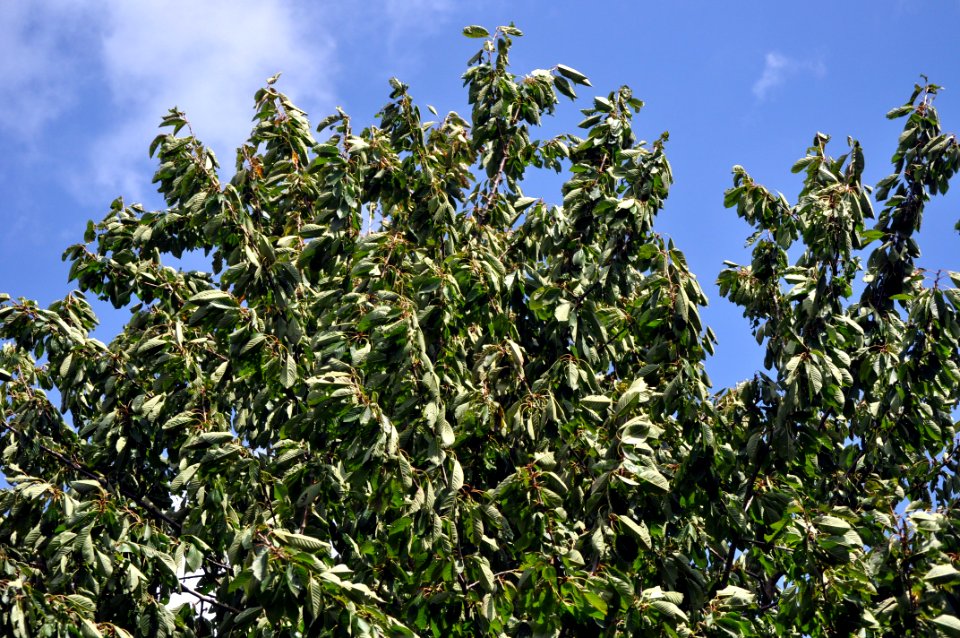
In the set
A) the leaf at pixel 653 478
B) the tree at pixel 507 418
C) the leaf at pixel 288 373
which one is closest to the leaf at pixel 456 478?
the tree at pixel 507 418

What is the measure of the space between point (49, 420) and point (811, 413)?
22.7ft

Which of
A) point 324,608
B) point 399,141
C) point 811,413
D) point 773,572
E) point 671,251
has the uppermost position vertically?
point 399,141

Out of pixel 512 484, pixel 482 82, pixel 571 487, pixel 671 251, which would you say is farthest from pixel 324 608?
pixel 482 82

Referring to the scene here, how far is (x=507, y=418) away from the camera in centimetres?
680

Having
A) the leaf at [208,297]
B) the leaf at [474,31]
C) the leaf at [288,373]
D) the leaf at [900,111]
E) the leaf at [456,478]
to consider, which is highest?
the leaf at [474,31]

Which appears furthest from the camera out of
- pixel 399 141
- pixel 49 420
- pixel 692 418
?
pixel 49 420

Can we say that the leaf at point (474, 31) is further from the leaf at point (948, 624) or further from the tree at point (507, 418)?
the leaf at point (948, 624)

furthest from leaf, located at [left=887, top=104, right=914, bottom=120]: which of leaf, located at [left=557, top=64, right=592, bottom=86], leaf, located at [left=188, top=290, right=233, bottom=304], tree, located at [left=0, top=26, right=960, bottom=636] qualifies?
leaf, located at [left=188, top=290, right=233, bottom=304]

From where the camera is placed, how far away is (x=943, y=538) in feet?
16.9

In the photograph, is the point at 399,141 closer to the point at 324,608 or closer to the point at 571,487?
the point at 571,487

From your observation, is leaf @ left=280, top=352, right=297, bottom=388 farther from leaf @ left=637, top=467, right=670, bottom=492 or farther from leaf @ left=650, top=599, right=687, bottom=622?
leaf @ left=650, top=599, right=687, bottom=622

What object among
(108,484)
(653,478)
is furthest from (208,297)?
A: (653,478)

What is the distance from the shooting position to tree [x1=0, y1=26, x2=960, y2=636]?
5.82 metres

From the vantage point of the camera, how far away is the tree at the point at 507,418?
582 centimetres
